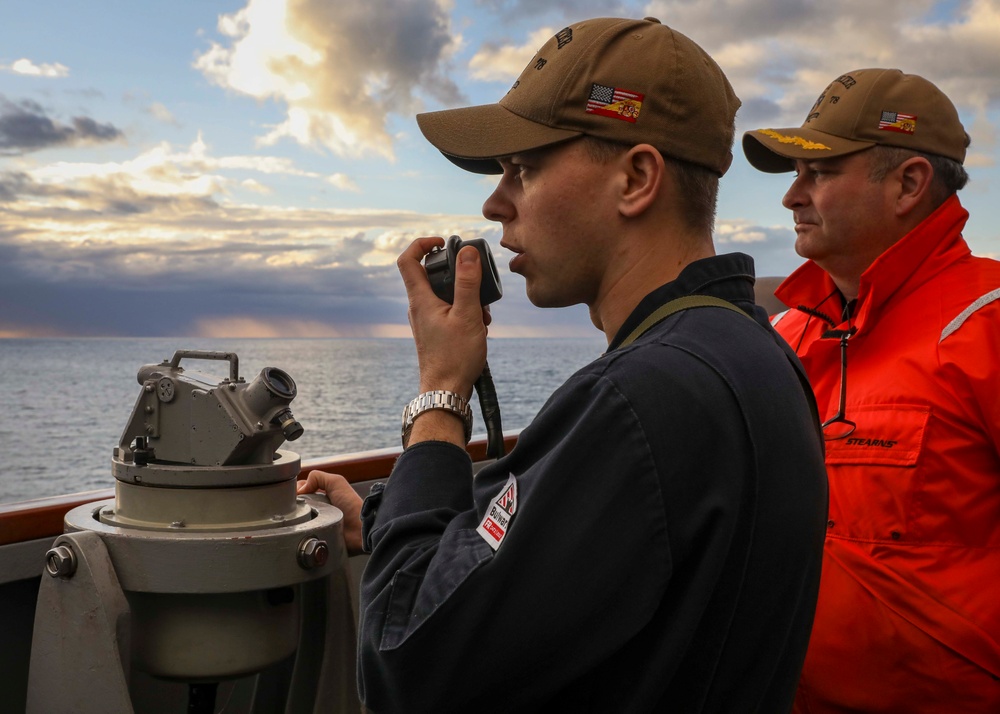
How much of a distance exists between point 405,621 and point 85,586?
73 cm

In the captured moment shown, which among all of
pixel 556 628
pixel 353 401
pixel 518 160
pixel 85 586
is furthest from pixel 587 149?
pixel 353 401

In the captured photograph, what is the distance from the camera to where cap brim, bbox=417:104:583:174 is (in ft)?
3.70

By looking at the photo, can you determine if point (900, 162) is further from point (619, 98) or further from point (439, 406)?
point (439, 406)

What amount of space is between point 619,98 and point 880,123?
1435 millimetres

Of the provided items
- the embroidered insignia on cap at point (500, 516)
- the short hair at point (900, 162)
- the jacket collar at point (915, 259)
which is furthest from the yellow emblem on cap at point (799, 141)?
the embroidered insignia on cap at point (500, 516)

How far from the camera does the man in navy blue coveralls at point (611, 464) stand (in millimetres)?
873

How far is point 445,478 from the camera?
3.43ft

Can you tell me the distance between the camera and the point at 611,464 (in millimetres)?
874

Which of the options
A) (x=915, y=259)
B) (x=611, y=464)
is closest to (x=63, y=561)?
(x=611, y=464)

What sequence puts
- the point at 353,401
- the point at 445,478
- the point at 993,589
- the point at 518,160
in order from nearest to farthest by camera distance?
the point at 445,478 < the point at 518,160 < the point at 993,589 < the point at 353,401

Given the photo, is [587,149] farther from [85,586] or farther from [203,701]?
[203,701]

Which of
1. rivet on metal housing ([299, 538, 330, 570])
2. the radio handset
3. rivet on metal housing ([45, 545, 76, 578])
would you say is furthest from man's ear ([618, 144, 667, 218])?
rivet on metal housing ([45, 545, 76, 578])

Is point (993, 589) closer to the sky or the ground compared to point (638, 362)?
closer to the ground

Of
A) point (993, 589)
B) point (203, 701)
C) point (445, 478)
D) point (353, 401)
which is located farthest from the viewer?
point (353, 401)
